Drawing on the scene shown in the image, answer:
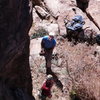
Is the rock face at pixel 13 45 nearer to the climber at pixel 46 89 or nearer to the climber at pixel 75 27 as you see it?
the climber at pixel 46 89

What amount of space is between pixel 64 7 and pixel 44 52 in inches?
170

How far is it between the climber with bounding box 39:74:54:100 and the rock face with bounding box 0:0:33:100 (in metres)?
1.66

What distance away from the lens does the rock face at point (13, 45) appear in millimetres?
5742

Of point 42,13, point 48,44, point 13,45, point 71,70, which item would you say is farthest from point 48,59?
point 42,13

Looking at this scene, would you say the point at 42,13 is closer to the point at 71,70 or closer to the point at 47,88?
the point at 71,70

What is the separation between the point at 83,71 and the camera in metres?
9.67

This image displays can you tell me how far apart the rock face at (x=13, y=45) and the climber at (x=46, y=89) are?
5.46ft

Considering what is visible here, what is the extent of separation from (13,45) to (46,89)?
302 centimetres

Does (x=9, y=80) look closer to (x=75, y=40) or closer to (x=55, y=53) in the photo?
(x=55, y=53)

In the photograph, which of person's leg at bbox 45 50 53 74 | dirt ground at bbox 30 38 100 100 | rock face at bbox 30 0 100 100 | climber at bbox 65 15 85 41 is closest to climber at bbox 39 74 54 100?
dirt ground at bbox 30 38 100 100

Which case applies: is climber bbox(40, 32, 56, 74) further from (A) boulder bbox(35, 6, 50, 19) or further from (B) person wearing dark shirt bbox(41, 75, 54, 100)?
(A) boulder bbox(35, 6, 50, 19)

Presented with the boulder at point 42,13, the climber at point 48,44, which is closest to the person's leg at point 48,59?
the climber at point 48,44

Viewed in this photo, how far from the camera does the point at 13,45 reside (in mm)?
5910

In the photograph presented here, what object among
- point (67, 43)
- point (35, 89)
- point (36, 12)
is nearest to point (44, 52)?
point (35, 89)
